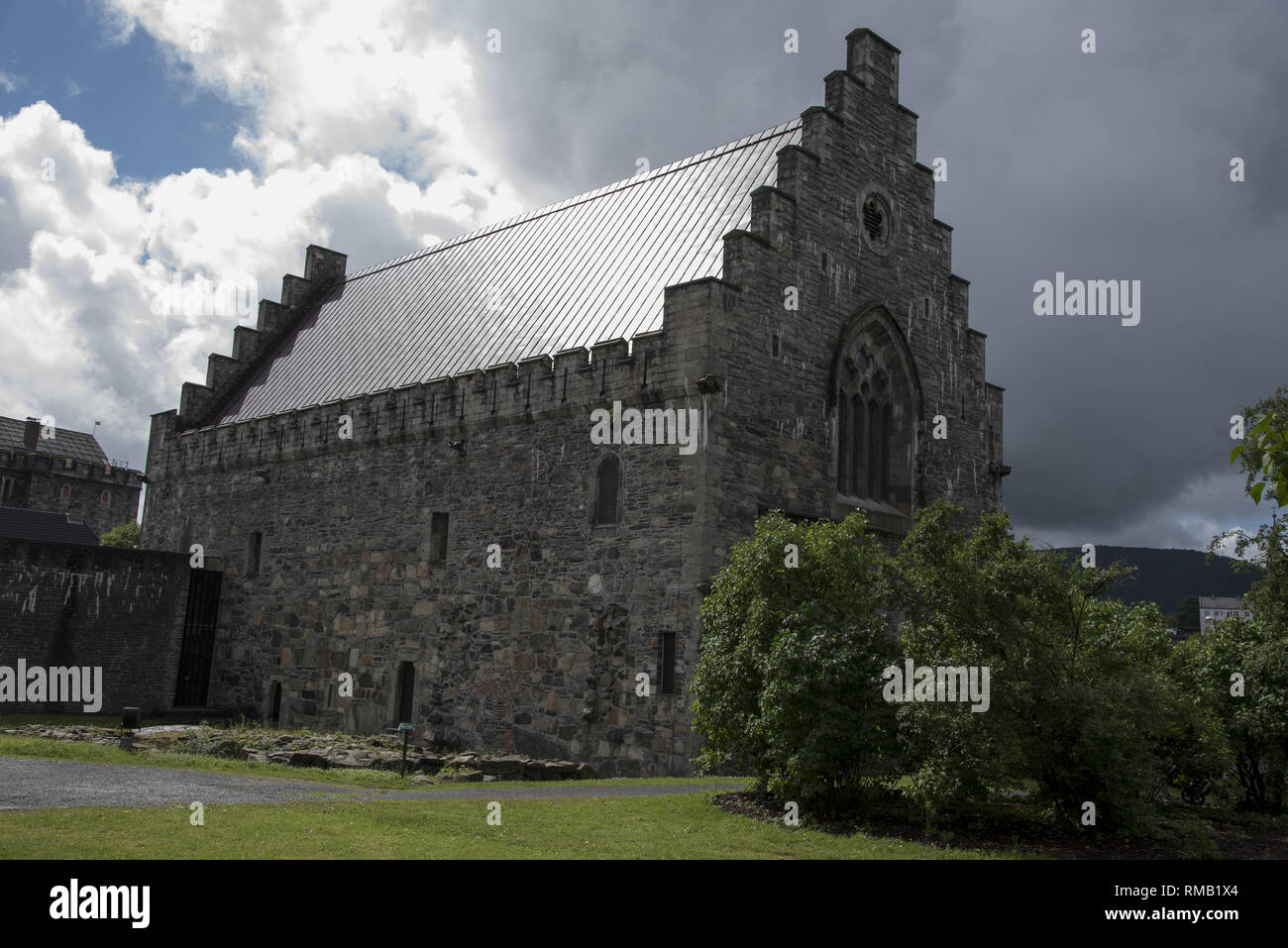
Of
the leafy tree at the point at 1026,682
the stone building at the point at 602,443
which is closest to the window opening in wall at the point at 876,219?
the stone building at the point at 602,443

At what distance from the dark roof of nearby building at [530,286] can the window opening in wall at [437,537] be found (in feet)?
13.2

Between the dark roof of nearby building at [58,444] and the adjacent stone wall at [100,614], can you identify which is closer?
the adjacent stone wall at [100,614]

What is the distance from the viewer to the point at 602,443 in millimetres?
22594

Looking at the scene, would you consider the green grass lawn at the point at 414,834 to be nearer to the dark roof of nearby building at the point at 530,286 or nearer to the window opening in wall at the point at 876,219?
the dark roof of nearby building at the point at 530,286

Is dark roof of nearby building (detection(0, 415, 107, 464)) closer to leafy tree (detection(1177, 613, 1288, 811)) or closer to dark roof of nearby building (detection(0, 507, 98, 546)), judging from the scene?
dark roof of nearby building (detection(0, 507, 98, 546))

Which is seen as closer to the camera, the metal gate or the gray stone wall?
the gray stone wall

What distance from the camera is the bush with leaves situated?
1379 cm

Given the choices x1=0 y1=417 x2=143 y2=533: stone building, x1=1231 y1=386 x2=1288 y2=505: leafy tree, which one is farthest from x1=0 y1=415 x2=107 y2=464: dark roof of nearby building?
x1=1231 y1=386 x2=1288 y2=505: leafy tree

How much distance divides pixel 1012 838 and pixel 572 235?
21088 millimetres

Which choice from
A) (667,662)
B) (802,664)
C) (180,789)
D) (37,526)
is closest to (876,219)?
(667,662)

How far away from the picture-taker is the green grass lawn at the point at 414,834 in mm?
10195

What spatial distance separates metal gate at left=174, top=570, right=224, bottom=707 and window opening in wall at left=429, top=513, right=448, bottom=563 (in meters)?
9.96

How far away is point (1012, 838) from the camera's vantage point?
12.6 metres
